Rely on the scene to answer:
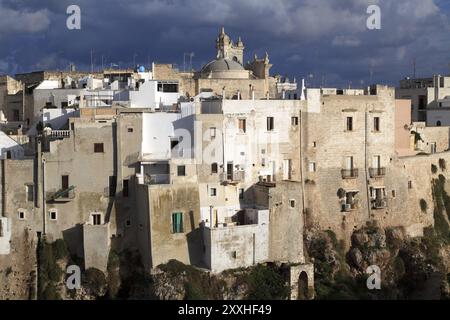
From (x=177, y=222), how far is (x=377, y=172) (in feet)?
40.8

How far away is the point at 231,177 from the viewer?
32.4 meters

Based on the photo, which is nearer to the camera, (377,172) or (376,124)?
(376,124)

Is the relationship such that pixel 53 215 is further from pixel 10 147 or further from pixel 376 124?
pixel 376 124

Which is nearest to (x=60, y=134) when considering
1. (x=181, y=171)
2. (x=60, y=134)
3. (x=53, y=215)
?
(x=60, y=134)

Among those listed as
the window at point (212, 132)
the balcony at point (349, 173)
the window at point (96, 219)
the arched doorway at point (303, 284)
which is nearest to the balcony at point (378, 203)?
the balcony at point (349, 173)

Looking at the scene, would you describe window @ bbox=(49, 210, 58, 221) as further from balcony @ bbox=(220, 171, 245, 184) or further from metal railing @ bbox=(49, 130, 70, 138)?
balcony @ bbox=(220, 171, 245, 184)

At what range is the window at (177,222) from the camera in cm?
3036

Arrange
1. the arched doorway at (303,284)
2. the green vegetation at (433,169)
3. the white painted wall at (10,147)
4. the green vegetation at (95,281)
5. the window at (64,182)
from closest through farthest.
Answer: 1. the green vegetation at (95,281)
2. the window at (64,182)
3. the arched doorway at (303,284)
4. the white painted wall at (10,147)
5. the green vegetation at (433,169)

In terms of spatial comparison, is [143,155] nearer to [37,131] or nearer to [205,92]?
[37,131]

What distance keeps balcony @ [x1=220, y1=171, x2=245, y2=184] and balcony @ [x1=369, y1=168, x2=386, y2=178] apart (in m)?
8.22

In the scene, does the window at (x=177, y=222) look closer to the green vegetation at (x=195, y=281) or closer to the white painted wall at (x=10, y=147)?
the green vegetation at (x=195, y=281)

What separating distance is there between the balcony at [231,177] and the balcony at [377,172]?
Answer: 27.0 feet
